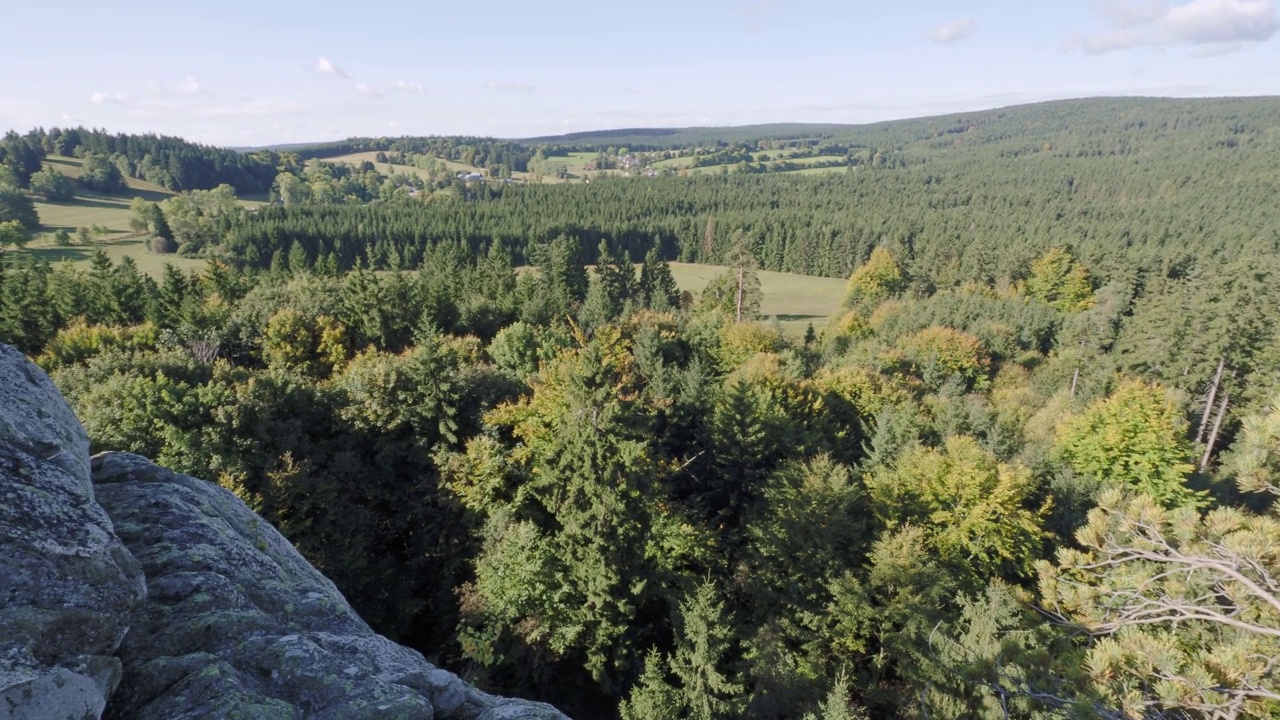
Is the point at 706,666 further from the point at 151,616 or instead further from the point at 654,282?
the point at 654,282

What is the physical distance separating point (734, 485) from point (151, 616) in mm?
26481

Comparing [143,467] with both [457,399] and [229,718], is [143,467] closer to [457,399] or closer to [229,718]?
[229,718]

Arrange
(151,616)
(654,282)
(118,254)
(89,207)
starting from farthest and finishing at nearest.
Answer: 1. (89,207)
2. (118,254)
3. (654,282)
4. (151,616)

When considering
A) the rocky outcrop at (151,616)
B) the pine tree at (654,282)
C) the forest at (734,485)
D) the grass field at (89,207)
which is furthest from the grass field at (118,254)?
the rocky outcrop at (151,616)

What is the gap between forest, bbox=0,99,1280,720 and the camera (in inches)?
317

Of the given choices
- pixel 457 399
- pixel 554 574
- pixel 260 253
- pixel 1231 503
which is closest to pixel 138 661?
pixel 554 574

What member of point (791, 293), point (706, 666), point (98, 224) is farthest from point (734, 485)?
point (98, 224)

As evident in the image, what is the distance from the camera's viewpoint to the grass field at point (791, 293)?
86.5 metres

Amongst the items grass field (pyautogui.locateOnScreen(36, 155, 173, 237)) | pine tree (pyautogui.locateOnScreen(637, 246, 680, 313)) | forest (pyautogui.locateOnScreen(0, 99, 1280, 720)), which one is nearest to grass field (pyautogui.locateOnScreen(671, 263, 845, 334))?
pine tree (pyautogui.locateOnScreen(637, 246, 680, 313))

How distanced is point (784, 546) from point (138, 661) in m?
20.3

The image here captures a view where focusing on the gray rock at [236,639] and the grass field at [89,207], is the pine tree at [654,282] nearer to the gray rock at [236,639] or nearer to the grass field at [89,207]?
the gray rock at [236,639]

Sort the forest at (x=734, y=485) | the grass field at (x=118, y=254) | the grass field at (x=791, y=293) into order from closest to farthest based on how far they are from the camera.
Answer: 1. the forest at (x=734, y=485)
2. the grass field at (x=791, y=293)
3. the grass field at (x=118, y=254)

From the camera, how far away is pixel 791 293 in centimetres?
10325

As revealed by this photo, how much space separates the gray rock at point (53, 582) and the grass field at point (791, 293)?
74.7m
